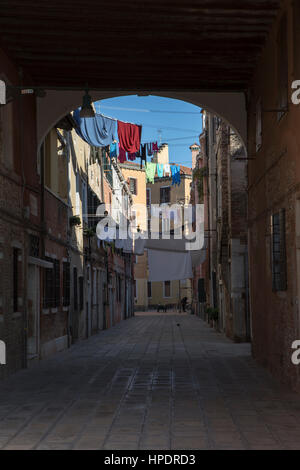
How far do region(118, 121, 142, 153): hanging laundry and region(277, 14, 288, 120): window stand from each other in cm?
1252

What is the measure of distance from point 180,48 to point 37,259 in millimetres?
4943

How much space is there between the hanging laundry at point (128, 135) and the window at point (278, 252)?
492 inches

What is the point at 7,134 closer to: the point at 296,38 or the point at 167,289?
the point at 296,38

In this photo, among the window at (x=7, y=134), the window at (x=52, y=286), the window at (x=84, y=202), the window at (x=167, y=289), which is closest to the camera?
the window at (x=7, y=134)

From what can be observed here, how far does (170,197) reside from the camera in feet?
195

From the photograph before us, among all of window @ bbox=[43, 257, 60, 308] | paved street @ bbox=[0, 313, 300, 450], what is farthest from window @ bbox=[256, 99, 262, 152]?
window @ bbox=[43, 257, 60, 308]

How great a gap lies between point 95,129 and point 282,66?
29.7ft

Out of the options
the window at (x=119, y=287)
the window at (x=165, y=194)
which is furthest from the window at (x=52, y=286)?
the window at (x=165, y=194)

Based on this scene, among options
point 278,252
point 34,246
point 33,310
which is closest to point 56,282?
point 33,310

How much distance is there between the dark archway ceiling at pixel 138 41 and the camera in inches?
391

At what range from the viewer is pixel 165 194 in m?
59.8

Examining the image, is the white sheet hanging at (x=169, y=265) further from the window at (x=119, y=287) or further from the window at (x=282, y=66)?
the window at (x=282, y=66)

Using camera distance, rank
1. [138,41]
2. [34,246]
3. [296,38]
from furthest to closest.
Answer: [34,246] < [138,41] < [296,38]

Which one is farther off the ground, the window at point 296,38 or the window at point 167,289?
the window at point 296,38
